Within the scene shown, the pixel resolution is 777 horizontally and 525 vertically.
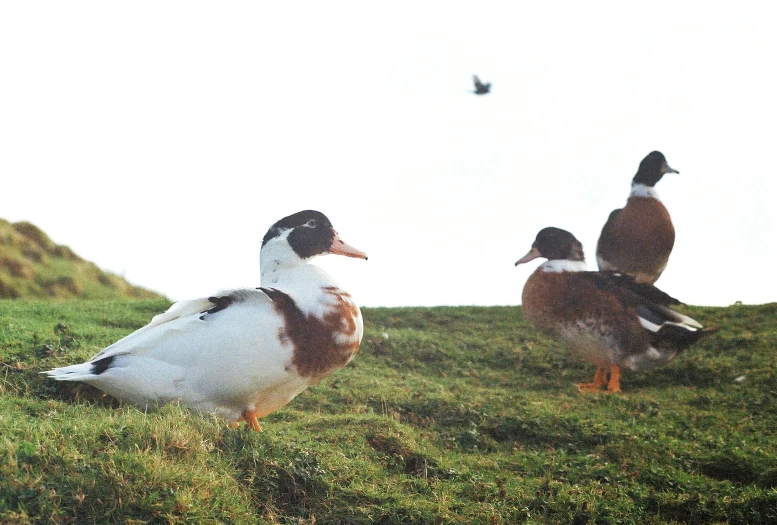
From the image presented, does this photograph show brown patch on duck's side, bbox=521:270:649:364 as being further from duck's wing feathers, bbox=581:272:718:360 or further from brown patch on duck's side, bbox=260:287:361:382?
brown patch on duck's side, bbox=260:287:361:382

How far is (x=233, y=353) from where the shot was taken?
17.6 ft

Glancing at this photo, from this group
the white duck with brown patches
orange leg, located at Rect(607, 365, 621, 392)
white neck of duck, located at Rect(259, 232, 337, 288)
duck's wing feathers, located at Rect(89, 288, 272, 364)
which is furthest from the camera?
orange leg, located at Rect(607, 365, 621, 392)

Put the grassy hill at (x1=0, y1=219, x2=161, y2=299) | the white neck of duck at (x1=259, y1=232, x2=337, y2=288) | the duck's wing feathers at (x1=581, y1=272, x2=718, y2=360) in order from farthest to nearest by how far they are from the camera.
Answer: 1. the grassy hill at (x1=0, y1=219, x2=161, y2=299)
2. the duck's wing feathers at (x1=581, y1=272, x2=718, y2=360)
3. the white neck of duck at (x1=259, y1=232, x2=337, y2=288)

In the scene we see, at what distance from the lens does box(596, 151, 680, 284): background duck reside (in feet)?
35.5

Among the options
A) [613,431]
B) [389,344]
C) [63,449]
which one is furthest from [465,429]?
[63,449]

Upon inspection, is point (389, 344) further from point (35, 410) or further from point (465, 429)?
point (35, 410)

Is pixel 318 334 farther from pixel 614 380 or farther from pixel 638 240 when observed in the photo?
pixel 638 240

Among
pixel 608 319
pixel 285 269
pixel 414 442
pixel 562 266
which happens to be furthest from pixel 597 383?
pixel 285 269

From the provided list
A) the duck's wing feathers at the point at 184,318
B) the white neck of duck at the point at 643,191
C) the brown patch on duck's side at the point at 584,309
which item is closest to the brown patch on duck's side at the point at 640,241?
the white neck of duck at the point at 643,191

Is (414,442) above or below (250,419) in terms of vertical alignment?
below

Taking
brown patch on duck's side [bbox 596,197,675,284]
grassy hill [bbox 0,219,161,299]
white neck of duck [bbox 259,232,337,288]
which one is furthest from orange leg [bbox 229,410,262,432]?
grassy hill [bbox 0,219,161,299]

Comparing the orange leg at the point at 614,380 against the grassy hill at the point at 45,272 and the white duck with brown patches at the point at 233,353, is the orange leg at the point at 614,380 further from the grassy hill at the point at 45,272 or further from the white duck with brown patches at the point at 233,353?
the grassy hill at the point at 45,272

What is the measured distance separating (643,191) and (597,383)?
330 centimetres

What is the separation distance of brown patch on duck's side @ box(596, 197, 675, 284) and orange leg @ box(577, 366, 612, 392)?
1.91 meters
